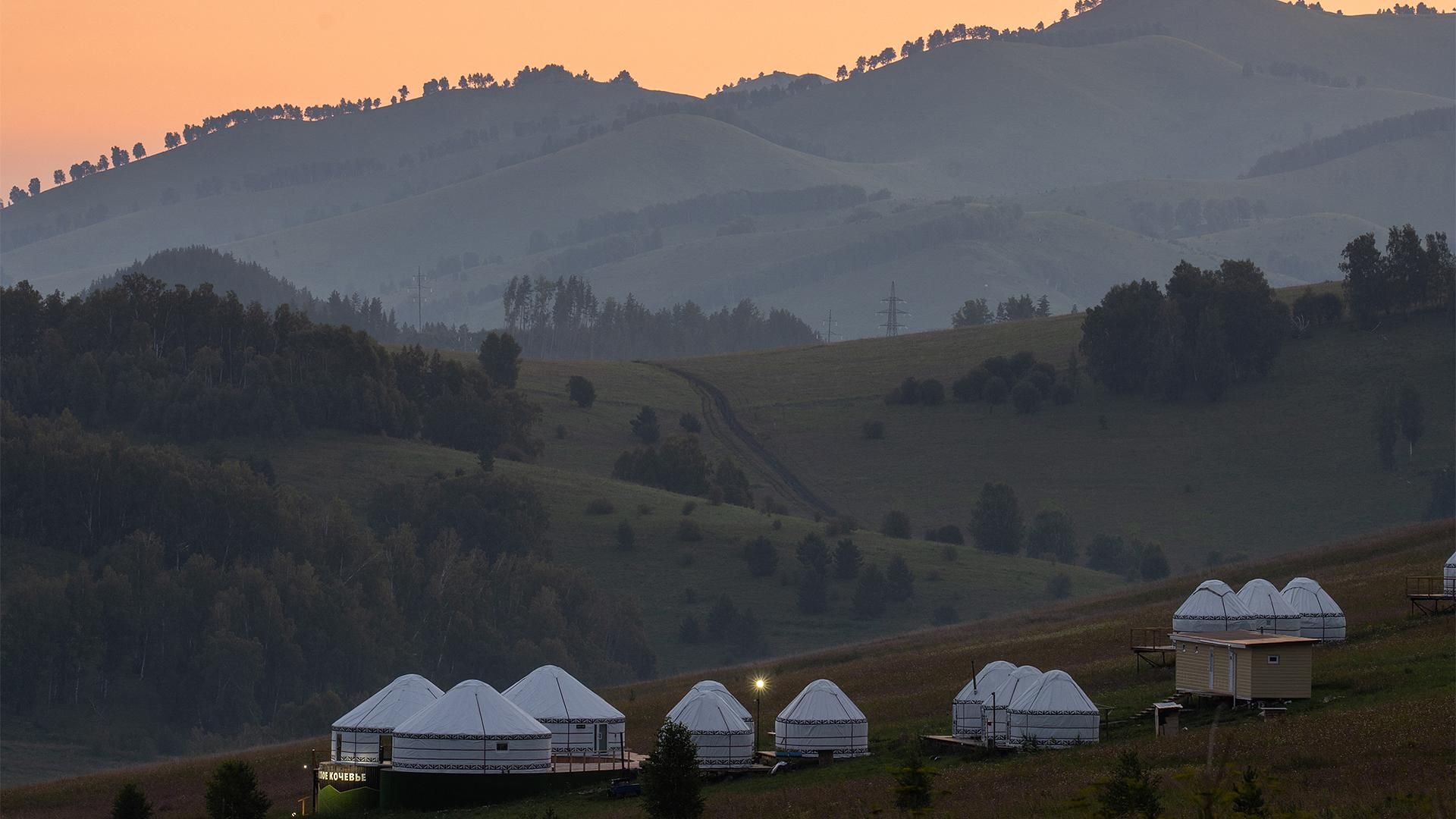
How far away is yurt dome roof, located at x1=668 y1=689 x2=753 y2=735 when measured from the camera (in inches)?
2461

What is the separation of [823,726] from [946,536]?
10233cm

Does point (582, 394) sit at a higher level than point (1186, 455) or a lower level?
higher

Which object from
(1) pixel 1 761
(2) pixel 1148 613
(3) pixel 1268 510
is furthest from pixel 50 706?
(3) pixel 1268 510

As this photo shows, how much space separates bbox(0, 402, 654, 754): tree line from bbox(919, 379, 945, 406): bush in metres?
52.8

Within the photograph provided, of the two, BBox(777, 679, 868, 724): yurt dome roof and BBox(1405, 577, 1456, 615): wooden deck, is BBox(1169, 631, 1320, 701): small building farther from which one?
BBox(1405, 577, 1456, 615): wooden deck

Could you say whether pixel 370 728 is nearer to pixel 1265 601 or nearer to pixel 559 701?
pixel 559 701

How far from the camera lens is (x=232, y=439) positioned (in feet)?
561

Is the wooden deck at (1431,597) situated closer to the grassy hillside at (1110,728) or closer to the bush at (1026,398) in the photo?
the grassy hillside at (1110,728)

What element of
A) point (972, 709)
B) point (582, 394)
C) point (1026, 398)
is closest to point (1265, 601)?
point (972, 709)

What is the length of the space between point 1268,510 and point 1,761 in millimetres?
106397

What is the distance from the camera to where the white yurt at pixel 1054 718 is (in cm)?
5791

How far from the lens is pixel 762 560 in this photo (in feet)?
492

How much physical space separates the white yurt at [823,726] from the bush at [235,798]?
58.1 feet

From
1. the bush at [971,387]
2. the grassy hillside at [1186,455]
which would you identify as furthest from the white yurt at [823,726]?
the bush at [971,387]
